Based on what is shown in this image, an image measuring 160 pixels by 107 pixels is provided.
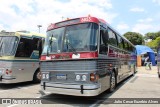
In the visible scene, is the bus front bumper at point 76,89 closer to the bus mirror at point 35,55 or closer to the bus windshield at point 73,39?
the bus windshield at point 73,39

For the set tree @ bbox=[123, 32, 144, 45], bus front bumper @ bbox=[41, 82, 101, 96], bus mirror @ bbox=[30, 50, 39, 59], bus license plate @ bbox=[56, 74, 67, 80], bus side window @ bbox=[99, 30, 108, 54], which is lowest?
bus front bumper @ bbox=[41, 82, 101, 96]

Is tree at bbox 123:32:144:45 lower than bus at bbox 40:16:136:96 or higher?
higher

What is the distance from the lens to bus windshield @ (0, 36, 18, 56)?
10805mm

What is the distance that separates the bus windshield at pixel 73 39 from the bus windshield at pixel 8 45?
3012mm

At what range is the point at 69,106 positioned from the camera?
23.9 ft

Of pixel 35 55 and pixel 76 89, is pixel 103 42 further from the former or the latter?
pixel 35 55

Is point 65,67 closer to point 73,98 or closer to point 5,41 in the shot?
point 73,98

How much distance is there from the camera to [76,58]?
7367 mm

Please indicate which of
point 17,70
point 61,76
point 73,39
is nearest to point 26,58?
point 17,70

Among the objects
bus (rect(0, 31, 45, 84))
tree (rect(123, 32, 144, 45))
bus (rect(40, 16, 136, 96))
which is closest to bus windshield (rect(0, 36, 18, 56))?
bus (rect(0, 31, 45, 84))

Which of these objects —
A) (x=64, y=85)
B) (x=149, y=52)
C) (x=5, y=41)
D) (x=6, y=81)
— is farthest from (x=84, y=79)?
(x=149, y=52)

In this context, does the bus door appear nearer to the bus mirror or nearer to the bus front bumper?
the bus mirror

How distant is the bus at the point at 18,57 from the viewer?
10.6 meters

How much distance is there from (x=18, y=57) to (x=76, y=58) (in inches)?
185
